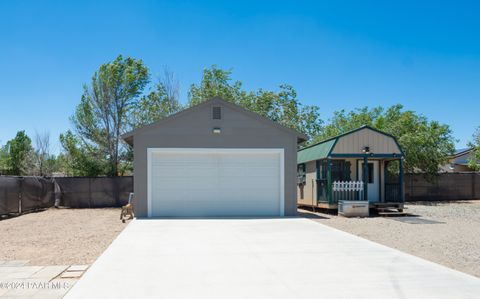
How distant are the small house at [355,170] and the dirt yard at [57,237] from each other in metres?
7.89

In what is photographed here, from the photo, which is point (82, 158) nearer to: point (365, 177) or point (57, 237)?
point (57, 237)

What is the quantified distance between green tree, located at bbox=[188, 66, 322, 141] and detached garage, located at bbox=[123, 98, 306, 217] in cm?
1129

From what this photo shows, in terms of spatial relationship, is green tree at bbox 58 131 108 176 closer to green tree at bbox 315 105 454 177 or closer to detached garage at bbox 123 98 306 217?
detached garage at bbox 123 98 306 217

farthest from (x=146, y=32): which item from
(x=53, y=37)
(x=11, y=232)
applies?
(x=11, y=232)

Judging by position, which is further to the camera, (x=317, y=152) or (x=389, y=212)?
(x=317, y=152)

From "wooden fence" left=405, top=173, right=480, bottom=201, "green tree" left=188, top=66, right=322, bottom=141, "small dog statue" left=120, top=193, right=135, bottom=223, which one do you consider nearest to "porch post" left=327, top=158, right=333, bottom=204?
"small dog statue" left=120, top=193, right=135, bottom=223

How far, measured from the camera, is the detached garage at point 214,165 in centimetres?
1395

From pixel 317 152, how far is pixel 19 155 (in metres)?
32.3

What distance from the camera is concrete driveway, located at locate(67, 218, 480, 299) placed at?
5.09 m

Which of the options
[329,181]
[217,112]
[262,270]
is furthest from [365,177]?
[262,270]

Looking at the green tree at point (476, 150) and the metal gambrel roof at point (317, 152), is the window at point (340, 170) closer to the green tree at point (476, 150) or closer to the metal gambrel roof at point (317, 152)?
the metal gambrel roof at point (317, 152)

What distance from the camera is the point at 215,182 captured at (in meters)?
14.2

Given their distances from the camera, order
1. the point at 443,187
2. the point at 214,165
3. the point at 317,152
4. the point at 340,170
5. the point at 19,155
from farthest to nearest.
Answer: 1. the point at 19,155
2. the point at 443,187
3. the point at 317,152
4. the point at 340,170
5. the point at 214,165

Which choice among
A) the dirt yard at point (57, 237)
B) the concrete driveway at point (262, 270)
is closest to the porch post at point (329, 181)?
the concrete driveway at point (262, 270)
